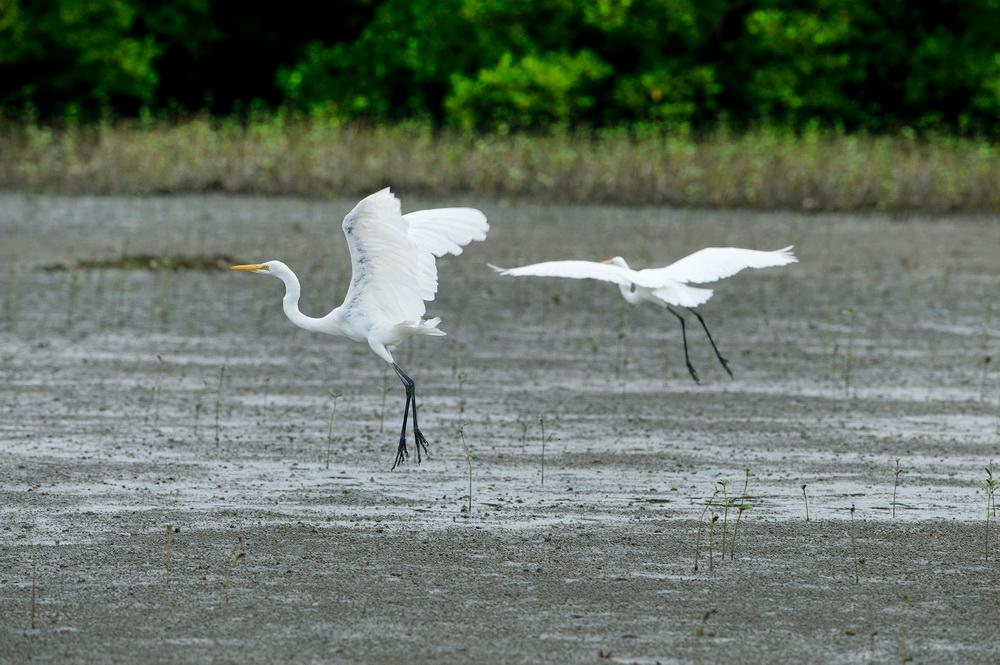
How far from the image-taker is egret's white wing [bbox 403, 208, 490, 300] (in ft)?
30.2

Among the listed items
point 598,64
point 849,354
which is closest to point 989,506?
point 849,354

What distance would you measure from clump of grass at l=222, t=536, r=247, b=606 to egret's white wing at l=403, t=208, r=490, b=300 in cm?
236

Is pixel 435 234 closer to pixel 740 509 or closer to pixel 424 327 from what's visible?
pixel 424 327

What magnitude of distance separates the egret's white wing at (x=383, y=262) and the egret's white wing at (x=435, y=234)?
0.05m

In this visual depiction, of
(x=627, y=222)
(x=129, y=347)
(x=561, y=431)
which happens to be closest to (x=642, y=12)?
(x=627, y=222)

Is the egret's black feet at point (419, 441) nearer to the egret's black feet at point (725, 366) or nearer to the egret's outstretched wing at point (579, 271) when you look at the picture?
the egret's outstretched wing at point (579, 271)

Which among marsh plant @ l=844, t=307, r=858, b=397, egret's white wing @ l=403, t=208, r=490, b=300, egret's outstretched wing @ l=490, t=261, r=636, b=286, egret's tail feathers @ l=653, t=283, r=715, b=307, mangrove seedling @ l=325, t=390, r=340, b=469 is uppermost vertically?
egret's white wing @ l=403, t=208, r=490, b=300

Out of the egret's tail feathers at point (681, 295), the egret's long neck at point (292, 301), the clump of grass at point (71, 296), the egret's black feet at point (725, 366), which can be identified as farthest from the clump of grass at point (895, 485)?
the clump of grass at point (71, 296)

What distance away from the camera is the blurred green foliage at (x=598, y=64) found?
117 feet

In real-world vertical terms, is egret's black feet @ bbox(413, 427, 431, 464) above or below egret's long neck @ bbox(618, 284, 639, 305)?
below

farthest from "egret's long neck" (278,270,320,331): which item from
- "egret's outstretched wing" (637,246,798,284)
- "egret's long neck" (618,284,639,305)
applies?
"egret's long neck" (618,284,639,305)

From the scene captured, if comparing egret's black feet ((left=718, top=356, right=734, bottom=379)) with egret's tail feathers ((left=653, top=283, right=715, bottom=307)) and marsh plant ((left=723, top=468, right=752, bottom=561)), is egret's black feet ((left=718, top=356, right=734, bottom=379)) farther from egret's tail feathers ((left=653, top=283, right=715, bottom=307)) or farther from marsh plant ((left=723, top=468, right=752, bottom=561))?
marsh plant ((left=723, top=468, right=752, bottom=561))

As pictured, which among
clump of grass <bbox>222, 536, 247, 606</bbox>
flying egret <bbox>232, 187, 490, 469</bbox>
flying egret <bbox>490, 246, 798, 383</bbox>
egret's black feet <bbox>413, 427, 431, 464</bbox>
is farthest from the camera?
flying egret <bbox>490, 246, 798, 383</bbox>

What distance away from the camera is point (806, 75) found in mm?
36969
